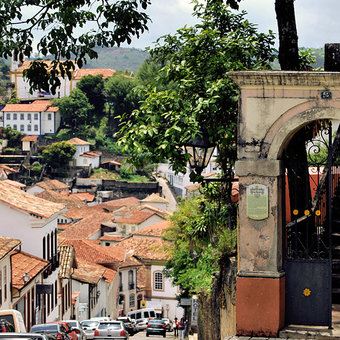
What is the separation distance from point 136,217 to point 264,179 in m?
77.6

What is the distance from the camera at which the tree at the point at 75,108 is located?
5846 inches

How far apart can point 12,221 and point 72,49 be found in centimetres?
1965

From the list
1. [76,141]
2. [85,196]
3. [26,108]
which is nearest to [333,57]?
[85,196]

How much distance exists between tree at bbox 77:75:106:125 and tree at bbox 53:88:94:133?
12.4 feet

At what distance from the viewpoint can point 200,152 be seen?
42.7 ft

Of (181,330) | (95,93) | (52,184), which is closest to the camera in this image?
(181,330)

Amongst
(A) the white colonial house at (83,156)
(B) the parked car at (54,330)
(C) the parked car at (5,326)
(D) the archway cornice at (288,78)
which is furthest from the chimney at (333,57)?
(A) the white colonial house at (83,156)

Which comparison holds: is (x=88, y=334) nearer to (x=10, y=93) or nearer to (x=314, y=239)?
(x=314, y=239)

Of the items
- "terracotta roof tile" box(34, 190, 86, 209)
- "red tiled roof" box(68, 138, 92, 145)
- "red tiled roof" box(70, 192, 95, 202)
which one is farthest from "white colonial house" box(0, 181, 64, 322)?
"red tiled roof" box(68, 138, 92, 145)

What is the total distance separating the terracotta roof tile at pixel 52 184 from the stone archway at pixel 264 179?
363 feet

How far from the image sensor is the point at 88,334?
3044 centimetres

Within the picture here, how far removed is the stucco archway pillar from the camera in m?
10.8

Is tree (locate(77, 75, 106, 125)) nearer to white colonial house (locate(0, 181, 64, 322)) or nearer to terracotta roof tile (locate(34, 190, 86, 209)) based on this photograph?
terracotta roof tile (locate(34, 190, 86, 209))

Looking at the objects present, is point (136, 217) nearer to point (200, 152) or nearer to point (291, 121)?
point (200, 152)
